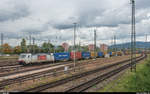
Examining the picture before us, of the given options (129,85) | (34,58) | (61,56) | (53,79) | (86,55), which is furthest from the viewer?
(86,55)

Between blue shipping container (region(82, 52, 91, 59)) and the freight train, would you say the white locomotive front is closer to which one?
the freight train

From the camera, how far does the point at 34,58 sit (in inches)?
1727

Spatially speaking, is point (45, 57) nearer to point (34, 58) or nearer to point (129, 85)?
point (34, 58)

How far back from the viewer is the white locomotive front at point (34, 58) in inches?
1650

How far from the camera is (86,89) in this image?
17.5 metres

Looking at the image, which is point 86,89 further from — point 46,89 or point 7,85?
point 7,85

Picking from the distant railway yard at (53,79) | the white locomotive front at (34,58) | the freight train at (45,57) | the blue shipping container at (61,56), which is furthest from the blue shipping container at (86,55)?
the distant railway yard at (53,79)

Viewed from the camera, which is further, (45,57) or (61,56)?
(61,56)

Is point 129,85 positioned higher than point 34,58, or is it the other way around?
point 34,58

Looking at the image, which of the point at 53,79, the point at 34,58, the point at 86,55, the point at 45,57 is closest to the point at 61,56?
the point at 45,57

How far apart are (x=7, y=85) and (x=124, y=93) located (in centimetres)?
1249

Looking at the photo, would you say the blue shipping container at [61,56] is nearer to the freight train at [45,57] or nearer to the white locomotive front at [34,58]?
the freight train at [45,57]

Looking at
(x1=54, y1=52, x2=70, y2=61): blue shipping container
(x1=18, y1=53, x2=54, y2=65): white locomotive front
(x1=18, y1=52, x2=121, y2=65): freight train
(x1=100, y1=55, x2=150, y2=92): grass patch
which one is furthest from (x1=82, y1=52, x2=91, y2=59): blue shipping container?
(x1=100, y1=55, x2=150, y2=92): grass patch

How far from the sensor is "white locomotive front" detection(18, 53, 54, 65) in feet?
137
